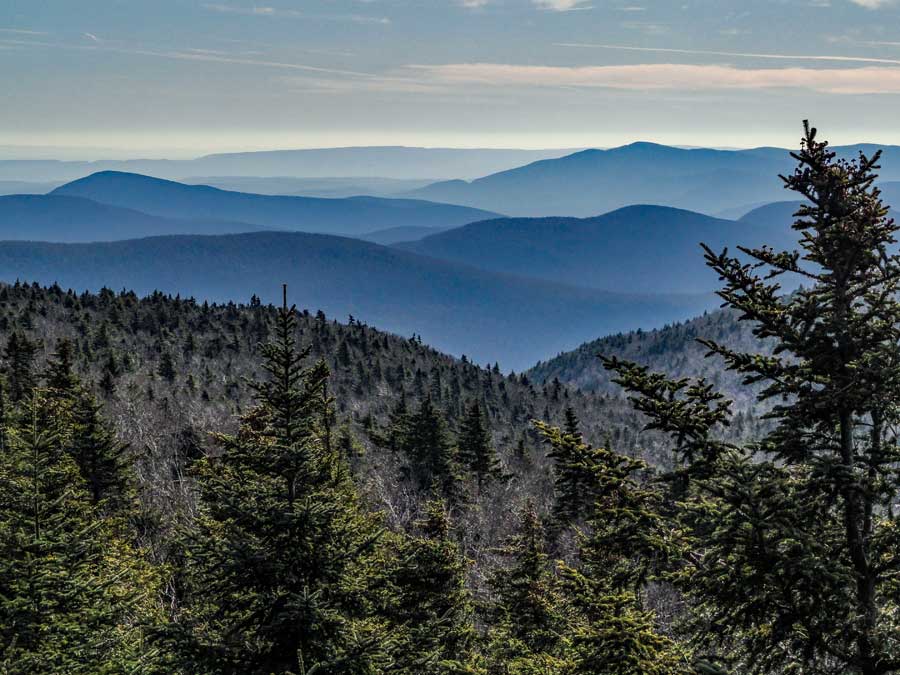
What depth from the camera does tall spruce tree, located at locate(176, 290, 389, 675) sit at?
9.80 meters

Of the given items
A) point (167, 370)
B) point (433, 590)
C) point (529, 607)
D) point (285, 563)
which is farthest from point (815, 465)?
point (167, 370)

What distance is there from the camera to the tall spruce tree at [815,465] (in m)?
6.95

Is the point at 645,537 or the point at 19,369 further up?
the point at 645,537

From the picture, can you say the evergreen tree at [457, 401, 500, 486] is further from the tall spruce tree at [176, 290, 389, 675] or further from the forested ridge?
the tall spruce tree at [176, 290, 389, 675]

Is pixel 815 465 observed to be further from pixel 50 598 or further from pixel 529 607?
pixel 529 607

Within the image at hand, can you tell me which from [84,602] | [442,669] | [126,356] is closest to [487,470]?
[442,669]

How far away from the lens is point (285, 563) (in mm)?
10164

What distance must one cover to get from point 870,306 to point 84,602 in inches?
531

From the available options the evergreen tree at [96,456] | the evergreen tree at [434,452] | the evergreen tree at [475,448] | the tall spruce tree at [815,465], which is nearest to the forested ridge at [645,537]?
the tall spruce tree at [815,465]

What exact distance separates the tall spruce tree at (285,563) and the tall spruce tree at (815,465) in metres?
4.85

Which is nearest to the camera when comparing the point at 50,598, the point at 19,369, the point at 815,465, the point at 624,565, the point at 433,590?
the point at 815,465

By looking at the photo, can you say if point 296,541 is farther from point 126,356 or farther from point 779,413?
point 126,356

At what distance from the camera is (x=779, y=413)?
25.2 ft

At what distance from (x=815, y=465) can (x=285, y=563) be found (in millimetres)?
7047
